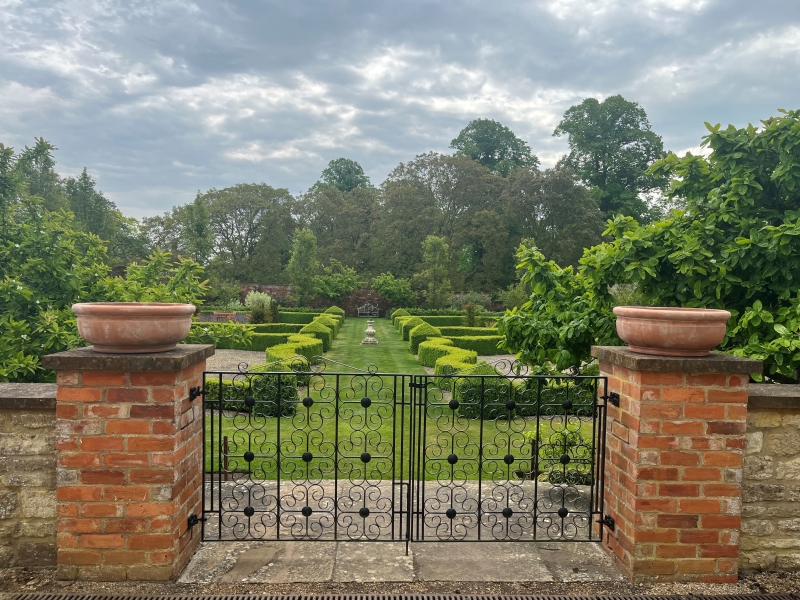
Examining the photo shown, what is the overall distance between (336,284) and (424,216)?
8.17 meters

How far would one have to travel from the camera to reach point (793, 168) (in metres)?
3.71

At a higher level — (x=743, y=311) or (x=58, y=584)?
(x=743, y=311)

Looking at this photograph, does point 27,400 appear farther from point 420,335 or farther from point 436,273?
point 436,273

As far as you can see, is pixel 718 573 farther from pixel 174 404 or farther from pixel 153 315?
pixel 153 315

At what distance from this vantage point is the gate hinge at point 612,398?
9.74ft

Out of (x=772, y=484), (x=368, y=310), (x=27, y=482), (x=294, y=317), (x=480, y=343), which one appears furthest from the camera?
(x=368, y=310)

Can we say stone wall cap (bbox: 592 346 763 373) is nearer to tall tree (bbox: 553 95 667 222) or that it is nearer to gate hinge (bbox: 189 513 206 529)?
gate hinge (bbox: 189 513 206 529)

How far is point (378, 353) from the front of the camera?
49.5 ft

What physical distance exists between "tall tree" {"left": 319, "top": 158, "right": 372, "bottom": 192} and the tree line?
976 centimetres

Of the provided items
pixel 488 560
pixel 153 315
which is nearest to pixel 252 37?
pixel 153 315

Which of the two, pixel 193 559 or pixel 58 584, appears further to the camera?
pixel 193 559

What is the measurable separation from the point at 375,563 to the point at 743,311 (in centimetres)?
340

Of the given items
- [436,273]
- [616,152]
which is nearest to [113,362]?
[436,273]

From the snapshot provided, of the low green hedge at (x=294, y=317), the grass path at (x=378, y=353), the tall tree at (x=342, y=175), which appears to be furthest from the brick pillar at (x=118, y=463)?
the tall tree at (x=342, y=175)
